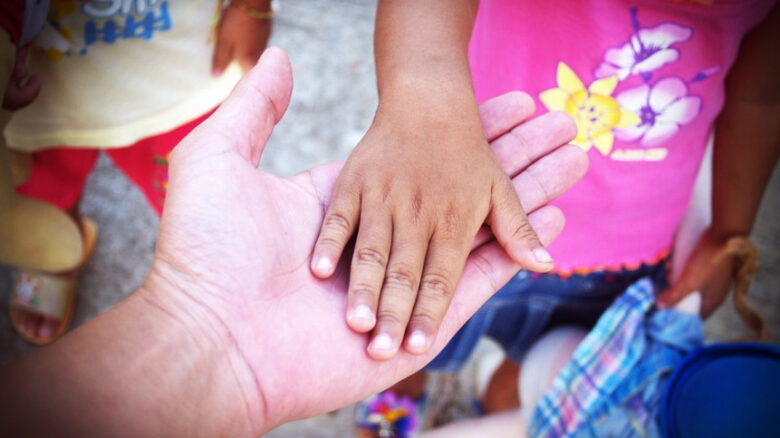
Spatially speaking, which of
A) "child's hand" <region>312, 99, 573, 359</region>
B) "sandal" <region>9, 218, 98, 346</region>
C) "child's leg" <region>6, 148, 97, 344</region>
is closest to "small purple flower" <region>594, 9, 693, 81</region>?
"child's hand" <region>312, 99, 573, 359</region>

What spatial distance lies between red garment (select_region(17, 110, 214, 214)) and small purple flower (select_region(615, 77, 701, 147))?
1.13m

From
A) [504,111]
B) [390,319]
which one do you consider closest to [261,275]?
[390,319]

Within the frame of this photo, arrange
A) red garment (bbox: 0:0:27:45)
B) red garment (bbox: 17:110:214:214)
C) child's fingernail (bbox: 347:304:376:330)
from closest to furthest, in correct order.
Result: child's fingernail (bbox: 347:304:376:330)
red garment (bbox: 0:0:27:45)
red garment (bbox: 17:110:214:214)

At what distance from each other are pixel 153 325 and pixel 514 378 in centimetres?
126

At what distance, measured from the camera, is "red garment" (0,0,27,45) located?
3.26 ft

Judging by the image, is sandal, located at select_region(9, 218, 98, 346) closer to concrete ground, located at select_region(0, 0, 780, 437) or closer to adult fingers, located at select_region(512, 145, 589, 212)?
concrete ground, located at select_region(0, 0, 780, 437)

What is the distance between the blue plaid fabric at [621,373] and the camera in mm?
1074

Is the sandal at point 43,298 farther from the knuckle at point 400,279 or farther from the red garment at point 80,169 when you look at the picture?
the knuckle at point 400,279

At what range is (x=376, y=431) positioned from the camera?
163 centimetres

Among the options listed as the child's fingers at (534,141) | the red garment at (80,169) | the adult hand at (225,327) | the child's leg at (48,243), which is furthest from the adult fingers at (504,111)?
the child's leg at (48,243)

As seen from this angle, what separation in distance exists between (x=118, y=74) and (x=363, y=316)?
3.08 feet

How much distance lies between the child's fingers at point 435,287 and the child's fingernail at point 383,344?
4 centimetres

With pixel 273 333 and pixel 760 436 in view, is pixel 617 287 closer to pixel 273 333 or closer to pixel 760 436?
pixel 760 436

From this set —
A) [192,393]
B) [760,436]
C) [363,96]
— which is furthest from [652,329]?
[363,96]
